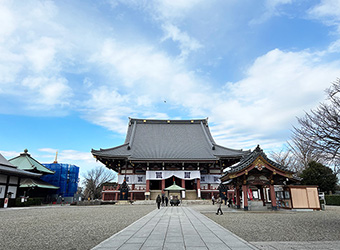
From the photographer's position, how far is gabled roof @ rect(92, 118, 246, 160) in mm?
29173

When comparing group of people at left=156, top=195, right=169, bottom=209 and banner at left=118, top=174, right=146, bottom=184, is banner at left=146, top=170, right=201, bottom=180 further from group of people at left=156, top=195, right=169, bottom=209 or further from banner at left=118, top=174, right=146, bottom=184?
group of people at left=156, top=195, right=169, bottom=209

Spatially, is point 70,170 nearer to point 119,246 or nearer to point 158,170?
point 158,170

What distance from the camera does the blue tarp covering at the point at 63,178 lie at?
35406 millimetres

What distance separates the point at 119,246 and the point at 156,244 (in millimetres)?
910

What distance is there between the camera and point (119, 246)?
5090mm

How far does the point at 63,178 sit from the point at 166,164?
18.9 meters

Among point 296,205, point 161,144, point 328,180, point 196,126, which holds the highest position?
point 196,126

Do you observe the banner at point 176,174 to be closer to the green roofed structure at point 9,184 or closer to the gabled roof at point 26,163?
the green roofed structure at point 9,184

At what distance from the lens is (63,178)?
118 ft

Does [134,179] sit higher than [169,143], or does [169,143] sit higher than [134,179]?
[169,143]

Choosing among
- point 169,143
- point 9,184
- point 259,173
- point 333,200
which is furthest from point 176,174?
point 9,184

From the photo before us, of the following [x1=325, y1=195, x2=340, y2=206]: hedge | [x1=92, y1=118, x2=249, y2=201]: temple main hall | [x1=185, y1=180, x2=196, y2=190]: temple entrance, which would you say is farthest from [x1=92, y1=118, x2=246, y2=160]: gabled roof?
[x1=325, y1=195, x2=340, y2=206]: hedge

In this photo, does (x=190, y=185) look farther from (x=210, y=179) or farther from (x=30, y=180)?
(x=30, y=180)

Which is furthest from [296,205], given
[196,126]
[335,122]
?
[196,126]
